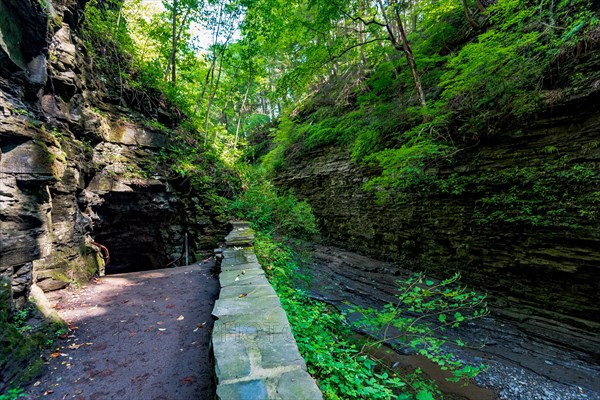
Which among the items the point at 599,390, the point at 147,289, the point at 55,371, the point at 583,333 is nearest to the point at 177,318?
the point at 55,371

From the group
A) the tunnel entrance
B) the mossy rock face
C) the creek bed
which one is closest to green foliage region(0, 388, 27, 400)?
the mossy rock face

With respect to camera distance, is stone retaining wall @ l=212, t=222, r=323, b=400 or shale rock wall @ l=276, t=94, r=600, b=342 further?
shale rock wall @ l=276, t=94, r=600, b=342

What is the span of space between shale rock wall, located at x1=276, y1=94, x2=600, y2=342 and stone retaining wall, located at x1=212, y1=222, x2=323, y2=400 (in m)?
6.25

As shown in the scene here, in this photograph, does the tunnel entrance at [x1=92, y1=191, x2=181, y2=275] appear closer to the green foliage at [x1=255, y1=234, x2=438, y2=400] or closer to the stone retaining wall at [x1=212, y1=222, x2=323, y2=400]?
the green foliage at [x1=255, y1=234, x2=438, y2=400]

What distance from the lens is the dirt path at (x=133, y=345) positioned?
2.38 metres

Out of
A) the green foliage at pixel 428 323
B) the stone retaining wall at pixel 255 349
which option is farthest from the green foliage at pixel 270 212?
the stone retaining wall at pixel 255 349

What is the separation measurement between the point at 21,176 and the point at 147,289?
2603mm

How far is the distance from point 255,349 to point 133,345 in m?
1.89

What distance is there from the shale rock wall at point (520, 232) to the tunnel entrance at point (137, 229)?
6.77m

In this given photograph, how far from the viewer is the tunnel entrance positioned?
7793 millimetres

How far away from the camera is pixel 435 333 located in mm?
6434

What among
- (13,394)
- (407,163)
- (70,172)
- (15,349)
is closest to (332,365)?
(13,394)

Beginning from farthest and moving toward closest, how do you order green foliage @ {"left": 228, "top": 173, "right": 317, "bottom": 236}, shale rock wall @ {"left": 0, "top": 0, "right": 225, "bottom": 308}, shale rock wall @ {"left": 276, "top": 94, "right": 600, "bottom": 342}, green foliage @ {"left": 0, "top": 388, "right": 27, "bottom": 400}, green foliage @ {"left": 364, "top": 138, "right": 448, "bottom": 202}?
1. green foliage @ {"left": 228, "top": 173, "right": 317, "bottom": 236}
2. green foliage @ {"left": 364, "top": 138, "right": 448, "bottom": 202}
3. shale rock wall @ {"left": 276, "top": 94, "right": 600, "bottom": 342}
4. shale rock wall @ {"left": 0, "top": 0, "right": 225, "bottom": 308}
5. green foliage @ {"left": 0, "top": 388, "right": 27, "bottom": 400}

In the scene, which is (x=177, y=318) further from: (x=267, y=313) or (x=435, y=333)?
(x=435, y=333)
